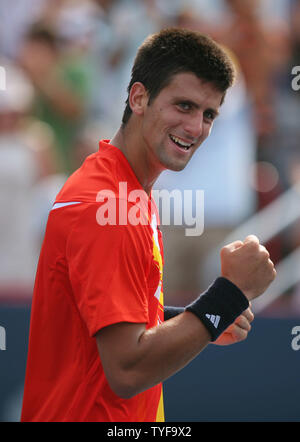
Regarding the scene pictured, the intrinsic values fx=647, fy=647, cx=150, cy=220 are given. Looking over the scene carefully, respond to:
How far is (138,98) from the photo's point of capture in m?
2.15

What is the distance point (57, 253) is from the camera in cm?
186

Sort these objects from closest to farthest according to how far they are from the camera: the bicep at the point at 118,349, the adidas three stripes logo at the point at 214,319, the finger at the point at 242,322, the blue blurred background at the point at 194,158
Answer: the bicep at the point at 118,349 < the adidas three stripes logo at the point at 214,319 < the finger at the point at 242,322 < the blue blurred background at the point at 194,158

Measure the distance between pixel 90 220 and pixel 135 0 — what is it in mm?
4103

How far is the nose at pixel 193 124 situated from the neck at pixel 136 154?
0.16 meters

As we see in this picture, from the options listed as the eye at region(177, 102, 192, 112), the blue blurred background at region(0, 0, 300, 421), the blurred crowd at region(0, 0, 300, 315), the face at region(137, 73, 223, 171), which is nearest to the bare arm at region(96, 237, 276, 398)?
the face at region(137, 73, 223, 171)

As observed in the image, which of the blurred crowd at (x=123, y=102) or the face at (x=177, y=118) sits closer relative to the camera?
the face at (x=177, y=118)

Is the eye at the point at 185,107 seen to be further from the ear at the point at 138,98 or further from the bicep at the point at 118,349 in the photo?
the bicep at the point at 118,349

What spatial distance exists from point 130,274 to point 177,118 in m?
0.58

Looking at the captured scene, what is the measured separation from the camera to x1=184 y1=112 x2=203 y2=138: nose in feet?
6.81

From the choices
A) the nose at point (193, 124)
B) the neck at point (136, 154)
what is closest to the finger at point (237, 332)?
the neck at point (136, 154)

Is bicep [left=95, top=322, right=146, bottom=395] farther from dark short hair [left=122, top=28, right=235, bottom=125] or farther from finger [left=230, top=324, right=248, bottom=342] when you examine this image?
dark short hair [left=122, top=28, right=235, bottom=125]

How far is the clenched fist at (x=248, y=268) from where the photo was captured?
1.92 meters

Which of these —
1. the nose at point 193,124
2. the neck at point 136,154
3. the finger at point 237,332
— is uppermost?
the nose at point 193,124
